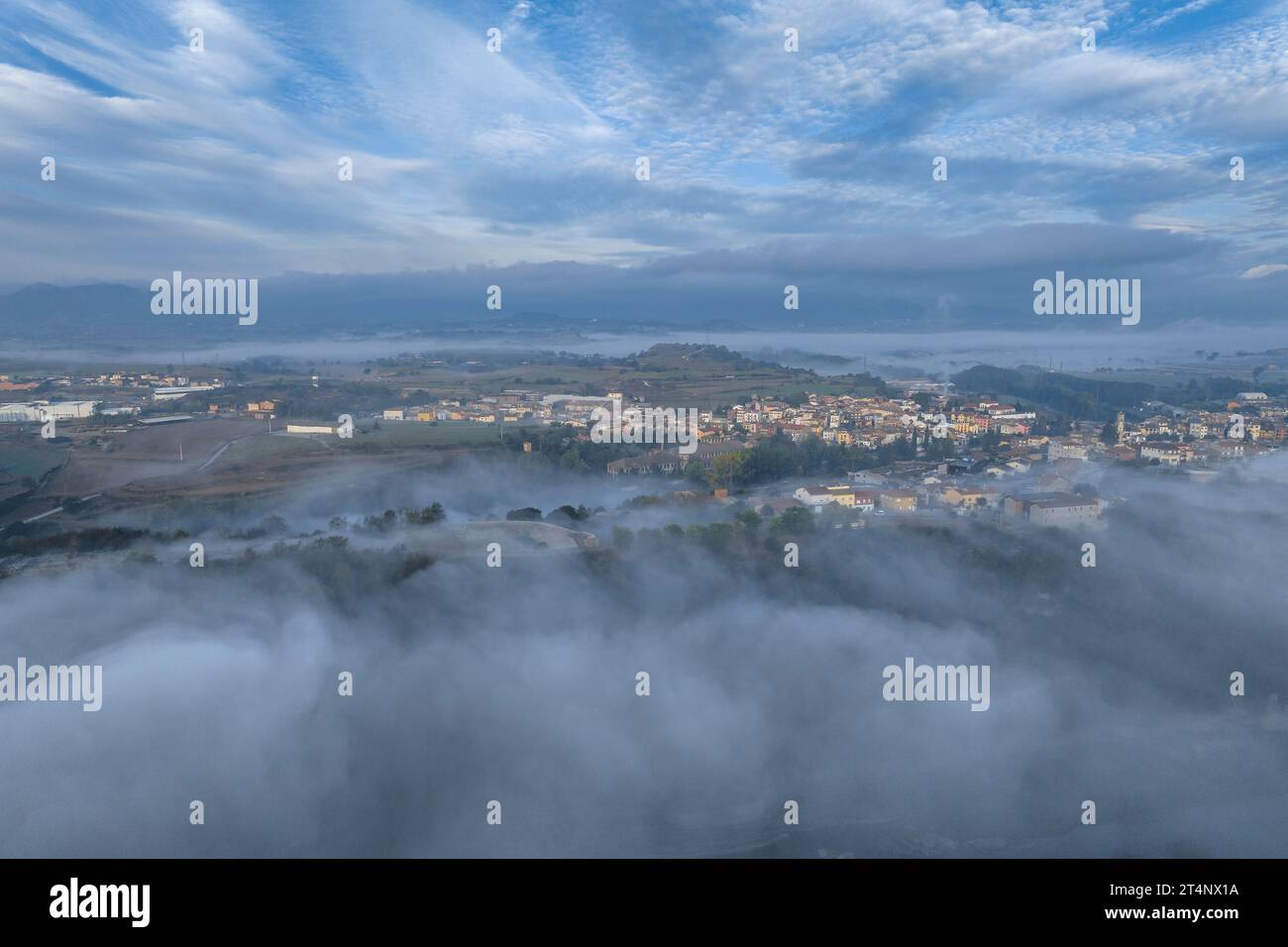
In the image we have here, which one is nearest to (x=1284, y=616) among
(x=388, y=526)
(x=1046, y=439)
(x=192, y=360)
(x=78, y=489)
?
(x=1046, y=439)

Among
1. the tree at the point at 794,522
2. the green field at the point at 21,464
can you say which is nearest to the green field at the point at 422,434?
the green field at the point at 21,464

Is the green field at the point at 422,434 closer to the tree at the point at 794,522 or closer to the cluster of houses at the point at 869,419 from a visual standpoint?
the cluster of houses at the point at 869,419

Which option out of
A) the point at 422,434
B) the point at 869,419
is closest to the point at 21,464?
the point at 422,434

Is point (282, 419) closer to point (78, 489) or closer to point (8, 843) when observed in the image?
point (78, 489)

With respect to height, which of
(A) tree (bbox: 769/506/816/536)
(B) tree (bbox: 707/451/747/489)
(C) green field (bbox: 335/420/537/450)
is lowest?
(A) tree (bbox: 769/506/816/536)

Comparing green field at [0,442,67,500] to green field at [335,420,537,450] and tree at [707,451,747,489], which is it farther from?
tree at [707,451,747,489]

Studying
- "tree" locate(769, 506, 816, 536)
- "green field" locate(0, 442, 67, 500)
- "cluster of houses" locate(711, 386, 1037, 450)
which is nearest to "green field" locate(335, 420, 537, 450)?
"green field" locate(0, 442, 67, 500)

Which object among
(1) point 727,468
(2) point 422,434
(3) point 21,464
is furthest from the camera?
(2) point 422,434

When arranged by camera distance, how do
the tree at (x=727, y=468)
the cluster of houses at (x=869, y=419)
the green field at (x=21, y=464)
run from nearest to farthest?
1. the green field at (x=21, y=464)
2. the tree at (x=727, y=468)
3. the cluster of houses at (x=869, y=419)

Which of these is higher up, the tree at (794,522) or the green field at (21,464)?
the green field at (21,464)

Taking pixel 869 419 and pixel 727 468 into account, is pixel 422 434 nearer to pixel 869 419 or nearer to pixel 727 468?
pixel 727 468

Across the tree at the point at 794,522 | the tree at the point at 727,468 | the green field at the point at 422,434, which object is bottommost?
the tree at the point at 794,522

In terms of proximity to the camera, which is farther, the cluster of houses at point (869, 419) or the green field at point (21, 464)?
the cluster of houses at point (869, 419)
